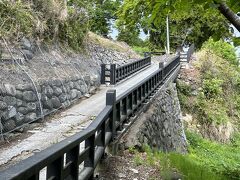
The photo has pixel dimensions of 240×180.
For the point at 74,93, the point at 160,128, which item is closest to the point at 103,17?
the point at 74,93

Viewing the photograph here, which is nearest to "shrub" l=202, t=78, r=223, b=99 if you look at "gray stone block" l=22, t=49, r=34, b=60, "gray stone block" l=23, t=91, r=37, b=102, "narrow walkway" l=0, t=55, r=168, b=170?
"narrow walkway" l=0, t=55, r=168, b=170

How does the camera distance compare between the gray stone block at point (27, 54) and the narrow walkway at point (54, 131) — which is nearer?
the narrow walkway at point (54, 131)

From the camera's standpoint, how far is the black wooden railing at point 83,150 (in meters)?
3.03

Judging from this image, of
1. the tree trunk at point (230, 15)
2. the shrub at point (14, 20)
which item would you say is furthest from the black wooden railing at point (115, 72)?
the tree trunk at point (230, 15)

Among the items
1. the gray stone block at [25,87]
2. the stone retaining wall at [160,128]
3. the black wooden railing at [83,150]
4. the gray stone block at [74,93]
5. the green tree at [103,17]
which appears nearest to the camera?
the black wooden railing at [83,150]

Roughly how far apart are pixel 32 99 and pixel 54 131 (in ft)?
3.71

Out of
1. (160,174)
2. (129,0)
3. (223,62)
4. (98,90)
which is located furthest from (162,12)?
(223,62)

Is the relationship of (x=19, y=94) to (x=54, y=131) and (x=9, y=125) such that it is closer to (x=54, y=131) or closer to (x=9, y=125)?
(x=9, y=125)

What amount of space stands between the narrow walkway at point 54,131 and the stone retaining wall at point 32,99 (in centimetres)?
33

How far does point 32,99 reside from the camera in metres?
8.89

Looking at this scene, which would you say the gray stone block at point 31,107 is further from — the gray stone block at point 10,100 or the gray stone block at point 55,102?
the gray stone block at point 55,102

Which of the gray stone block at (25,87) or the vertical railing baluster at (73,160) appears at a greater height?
the gray stone block at (25,87)

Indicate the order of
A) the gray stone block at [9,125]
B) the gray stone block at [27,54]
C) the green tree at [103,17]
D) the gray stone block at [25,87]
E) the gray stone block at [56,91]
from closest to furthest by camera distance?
the gray stone block at [9,125] → the gray stone block at [25,87] → the gray stone block at [27,54] → the gray stone block at [56,91] → the green tree at [103,17]

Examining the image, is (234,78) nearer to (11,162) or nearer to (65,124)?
(65,124)
